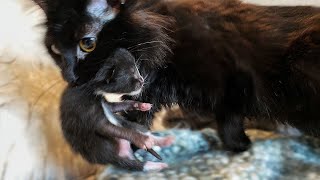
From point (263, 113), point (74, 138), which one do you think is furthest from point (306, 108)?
point (74, 138)

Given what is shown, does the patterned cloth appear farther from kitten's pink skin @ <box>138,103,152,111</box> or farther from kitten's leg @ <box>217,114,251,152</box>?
kitten's pink skin @ <box>138,103,152,111</box>

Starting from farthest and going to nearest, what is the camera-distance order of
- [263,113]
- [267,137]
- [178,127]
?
1. [178,127]
2. [267,137]
3. [263,113]

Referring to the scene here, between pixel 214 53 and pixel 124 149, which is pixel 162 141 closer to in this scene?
pixel 124 149

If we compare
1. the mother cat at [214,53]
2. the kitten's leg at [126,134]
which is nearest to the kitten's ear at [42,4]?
the mother cat at [214,53]

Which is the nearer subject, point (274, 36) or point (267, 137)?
point (274, 36)

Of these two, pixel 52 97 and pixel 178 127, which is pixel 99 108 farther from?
pixel 178 127

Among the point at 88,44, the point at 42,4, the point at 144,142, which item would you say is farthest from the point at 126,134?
the point at 42,4

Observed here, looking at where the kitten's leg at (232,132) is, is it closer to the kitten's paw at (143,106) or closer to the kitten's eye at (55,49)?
the kitten's paw at (143,106)
